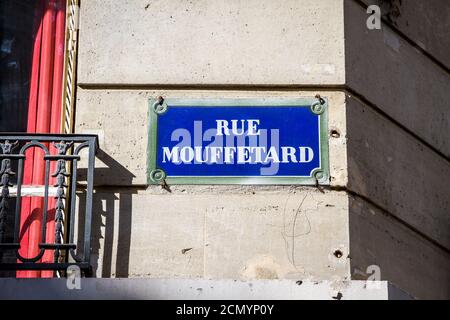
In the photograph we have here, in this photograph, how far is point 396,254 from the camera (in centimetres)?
947

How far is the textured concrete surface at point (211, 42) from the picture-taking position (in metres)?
9.48

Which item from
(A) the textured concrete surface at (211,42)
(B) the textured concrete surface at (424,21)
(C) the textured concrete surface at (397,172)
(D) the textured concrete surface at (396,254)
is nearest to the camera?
(D) the textured concrete surface at (396,254)

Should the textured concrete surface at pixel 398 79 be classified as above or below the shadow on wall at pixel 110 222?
above

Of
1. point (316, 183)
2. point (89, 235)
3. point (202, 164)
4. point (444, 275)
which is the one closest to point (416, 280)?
point (444, 275)

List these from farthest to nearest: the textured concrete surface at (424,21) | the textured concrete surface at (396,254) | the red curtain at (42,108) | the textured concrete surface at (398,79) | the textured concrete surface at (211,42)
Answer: the textured concrete surface at (424,21)
the textured concrete surface at (398,79)
the textured concrete surface at (211,42)
the red curtain at (42,108)
the textured concrete surface at (396,254)

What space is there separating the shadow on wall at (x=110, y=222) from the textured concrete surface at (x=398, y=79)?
1.66 metres

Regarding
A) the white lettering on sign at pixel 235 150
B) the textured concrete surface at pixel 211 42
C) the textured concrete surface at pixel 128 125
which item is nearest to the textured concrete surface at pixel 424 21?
the textured concrete surface at pixel 211 42

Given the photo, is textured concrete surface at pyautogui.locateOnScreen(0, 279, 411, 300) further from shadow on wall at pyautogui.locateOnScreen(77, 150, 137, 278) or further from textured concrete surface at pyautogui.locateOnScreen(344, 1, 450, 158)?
textured concrete surface at pyautogui.locateOnScreen(344, 1, 450, 158)

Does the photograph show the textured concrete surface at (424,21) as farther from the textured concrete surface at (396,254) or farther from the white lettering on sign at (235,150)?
the textured concrete surface at (396,254)

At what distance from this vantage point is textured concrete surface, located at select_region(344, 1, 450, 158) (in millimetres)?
9680

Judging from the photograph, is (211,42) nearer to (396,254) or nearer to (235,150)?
(235,150)

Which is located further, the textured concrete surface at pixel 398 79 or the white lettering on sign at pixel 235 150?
the textured concrete surface at pixel 398 79
